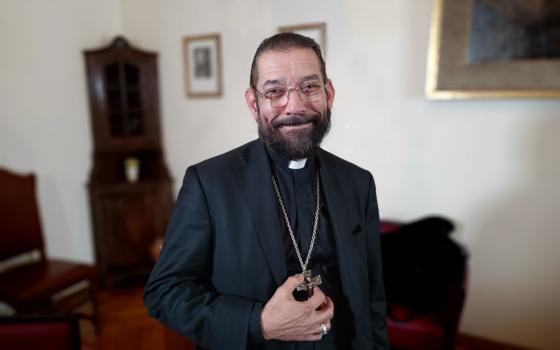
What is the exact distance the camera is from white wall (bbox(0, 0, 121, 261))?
234cm

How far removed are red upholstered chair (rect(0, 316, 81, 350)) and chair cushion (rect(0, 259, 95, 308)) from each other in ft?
2.90

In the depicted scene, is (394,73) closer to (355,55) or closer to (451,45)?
(451,45)

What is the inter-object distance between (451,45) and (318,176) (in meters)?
1.43

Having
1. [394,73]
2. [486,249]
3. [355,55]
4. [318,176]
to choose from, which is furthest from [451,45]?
[318,176]

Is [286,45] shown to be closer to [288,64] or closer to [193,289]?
[288,64]

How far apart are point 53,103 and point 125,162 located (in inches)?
26.2

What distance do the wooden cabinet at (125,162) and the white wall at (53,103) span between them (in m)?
0.14

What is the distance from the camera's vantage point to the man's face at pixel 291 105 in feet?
2.61

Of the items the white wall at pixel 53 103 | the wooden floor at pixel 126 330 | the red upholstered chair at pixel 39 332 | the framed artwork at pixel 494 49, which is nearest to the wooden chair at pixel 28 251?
the wooden floor at pixel 126 330

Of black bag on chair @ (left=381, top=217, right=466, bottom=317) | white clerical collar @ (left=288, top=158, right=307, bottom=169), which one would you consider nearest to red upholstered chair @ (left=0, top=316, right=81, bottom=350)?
white clerical collar @ (left=288, top=158, right=307, bottom=169)

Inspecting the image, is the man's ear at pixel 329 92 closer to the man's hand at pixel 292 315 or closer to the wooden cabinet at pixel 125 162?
the man's hand at pixel 292 315

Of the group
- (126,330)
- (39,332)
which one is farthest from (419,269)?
(126,330)

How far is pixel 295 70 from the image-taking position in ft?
2.60

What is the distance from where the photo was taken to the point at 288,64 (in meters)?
0.79
